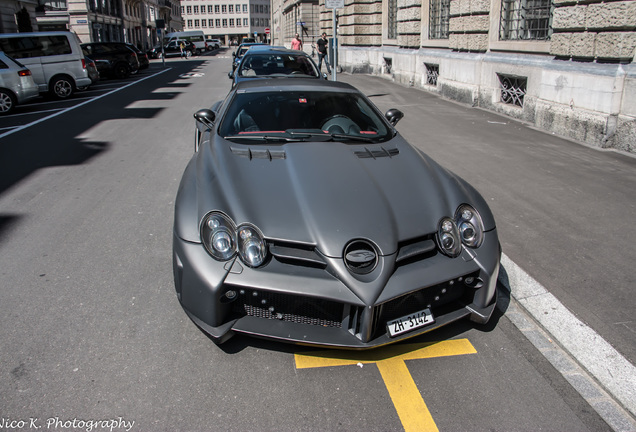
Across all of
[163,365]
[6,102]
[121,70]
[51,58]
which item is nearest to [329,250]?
[163,365]

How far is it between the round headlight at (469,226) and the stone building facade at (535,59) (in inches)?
252

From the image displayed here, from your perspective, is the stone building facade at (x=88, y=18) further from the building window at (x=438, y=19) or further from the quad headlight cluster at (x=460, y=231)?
the quad headlight cluster at (x=460, y=231)

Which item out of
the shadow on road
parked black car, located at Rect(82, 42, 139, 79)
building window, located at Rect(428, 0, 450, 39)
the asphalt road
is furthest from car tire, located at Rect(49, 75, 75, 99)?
the asphalt road

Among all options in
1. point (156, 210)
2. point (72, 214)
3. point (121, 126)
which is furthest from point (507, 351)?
point (121, 126)

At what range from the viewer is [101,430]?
2537 mm

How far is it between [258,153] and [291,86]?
1366 mm

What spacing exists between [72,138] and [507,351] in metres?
9.10

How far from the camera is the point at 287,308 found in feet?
9.62

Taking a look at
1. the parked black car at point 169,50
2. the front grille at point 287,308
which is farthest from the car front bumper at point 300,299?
the parked black car at point 169,50

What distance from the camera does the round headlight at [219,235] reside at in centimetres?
295

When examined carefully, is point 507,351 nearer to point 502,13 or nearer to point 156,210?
point 156,210

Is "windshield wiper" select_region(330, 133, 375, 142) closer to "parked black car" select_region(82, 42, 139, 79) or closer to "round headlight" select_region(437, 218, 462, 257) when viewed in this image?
"round headlight" select_region(437, 218, 462, 257)

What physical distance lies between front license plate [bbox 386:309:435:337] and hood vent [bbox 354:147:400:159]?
4.25ft

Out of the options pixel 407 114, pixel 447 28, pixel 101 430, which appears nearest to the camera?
pixel 101 430
